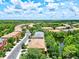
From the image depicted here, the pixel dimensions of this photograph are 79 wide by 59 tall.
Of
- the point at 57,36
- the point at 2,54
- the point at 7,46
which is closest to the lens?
the point at 2,54

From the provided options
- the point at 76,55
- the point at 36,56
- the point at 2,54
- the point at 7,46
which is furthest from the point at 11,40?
the point at 36,56

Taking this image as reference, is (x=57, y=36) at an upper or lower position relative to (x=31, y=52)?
lower

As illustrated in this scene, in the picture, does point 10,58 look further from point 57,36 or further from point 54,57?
point 57,36

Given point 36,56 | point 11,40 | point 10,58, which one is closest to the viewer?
point 36,56

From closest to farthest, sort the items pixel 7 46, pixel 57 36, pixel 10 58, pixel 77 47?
1. pixel 10 58
2. pixel 77 47
3. pixel 7 46
4. pixel 57 36

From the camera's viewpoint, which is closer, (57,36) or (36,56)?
(36,56)

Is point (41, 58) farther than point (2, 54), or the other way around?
point (2, 54)

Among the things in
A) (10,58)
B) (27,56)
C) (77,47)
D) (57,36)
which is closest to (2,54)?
(10,58)

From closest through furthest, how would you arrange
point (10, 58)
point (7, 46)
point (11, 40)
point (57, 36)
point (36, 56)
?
point (36, 56) < point (10, 58) < point (7, 46) < point (11, 40) < point (57, 36)

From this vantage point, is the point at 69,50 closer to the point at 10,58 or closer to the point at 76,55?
the point at 76,55
